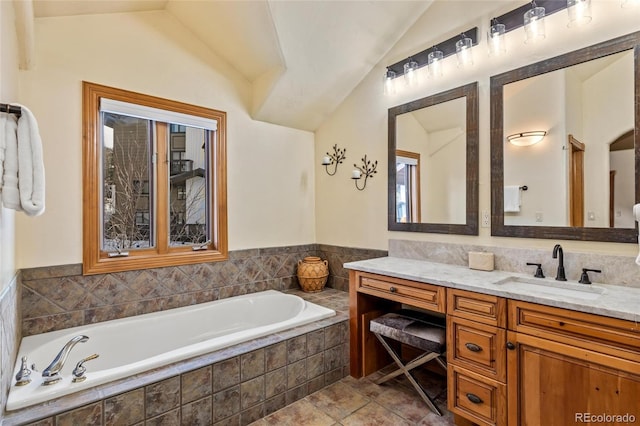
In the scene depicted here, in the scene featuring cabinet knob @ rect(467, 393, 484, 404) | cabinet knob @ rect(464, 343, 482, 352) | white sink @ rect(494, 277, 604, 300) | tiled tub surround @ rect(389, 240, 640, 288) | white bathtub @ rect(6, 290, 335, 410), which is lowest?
cabinet knob @ rect(467, 393, 484, 404)

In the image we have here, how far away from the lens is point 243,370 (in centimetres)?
193

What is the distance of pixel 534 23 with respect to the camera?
2059 millimetres

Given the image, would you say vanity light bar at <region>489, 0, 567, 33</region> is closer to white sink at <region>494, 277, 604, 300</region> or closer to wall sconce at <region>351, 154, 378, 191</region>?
wall sconce at <region>351, 154, 378, 191</region>

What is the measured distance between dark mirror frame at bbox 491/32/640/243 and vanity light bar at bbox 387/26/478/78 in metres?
0.40

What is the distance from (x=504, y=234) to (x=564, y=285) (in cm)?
47

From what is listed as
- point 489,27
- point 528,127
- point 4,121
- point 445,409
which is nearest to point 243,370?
point 445,409

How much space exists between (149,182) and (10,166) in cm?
157

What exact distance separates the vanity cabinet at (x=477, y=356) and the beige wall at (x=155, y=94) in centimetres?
200

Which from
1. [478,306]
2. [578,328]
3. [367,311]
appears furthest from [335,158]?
[578,328]

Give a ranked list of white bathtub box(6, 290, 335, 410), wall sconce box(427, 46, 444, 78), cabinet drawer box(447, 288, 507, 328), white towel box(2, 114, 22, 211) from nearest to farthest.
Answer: white towel box(2, 114, 22, 211), white bathtub box(6, 290, 335, 410), cabinet drawer box(447, 288, 507, 328), wall sconce box(427, 46, 444, 78)

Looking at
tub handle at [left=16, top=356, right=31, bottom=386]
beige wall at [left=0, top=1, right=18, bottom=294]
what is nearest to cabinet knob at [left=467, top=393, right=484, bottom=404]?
tub handle at [left=16, top=356, right=31, bottom=386]

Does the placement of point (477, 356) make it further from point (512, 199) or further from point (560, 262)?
point (512, 199)

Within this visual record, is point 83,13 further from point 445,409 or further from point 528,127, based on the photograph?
point 445,409

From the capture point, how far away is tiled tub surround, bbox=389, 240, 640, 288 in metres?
1.76
